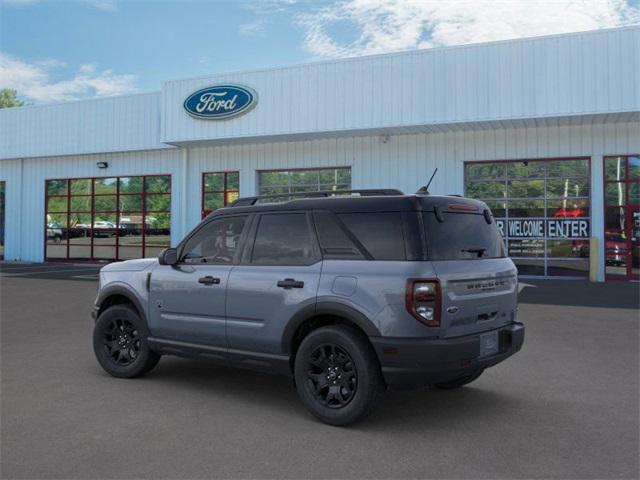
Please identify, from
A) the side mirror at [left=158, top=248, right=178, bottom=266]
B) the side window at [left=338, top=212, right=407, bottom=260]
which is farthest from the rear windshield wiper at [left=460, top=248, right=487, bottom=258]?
the side mirror at [left=158, top=248, right=178, bottom=266]

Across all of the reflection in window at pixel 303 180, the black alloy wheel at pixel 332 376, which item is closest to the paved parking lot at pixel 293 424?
the black alloy wheel at pixel 332 376

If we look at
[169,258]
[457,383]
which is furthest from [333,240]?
[457,383]

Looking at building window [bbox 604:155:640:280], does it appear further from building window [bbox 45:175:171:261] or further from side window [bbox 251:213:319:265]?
building window [bbox 45:175:171:261]

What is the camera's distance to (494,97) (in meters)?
16.2

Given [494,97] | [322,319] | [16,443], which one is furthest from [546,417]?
[494,97]

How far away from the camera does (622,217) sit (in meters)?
16.8

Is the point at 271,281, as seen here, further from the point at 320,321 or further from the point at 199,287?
the point at 199,287

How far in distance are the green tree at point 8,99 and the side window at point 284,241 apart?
8333 centimetres

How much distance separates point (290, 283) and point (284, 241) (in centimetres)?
43

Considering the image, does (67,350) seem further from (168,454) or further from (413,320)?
(413,320)

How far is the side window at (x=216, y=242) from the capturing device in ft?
18.2

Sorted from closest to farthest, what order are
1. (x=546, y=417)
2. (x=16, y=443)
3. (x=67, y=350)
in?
(x=16, y=443), (x=546, y=417), (x=67, y=350)

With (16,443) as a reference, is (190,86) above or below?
above

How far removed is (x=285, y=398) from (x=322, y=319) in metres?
1.02
